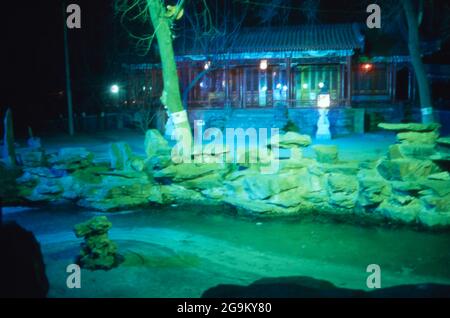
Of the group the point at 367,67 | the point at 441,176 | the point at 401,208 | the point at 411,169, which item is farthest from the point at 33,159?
the point at 367,67

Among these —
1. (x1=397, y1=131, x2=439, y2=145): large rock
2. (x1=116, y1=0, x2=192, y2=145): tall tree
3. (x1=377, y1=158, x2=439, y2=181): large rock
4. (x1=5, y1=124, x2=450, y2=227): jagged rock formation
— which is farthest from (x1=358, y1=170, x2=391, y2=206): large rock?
(x1=116, y1=0, x2=192, y2=145): tall tree

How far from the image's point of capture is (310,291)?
578 centimetres

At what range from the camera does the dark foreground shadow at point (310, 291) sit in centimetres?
566

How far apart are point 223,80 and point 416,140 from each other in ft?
46.7

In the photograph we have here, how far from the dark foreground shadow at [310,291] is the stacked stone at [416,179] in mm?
3148

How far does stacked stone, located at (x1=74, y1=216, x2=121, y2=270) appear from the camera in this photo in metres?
6.56

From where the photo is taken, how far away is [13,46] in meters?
23.7

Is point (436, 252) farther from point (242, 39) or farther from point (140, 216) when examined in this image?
point (242, 39)

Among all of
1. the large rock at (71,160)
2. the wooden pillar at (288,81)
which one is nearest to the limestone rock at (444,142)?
the large rock at (71,160)

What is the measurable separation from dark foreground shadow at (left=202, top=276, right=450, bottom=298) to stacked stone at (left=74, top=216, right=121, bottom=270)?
5.85 ft

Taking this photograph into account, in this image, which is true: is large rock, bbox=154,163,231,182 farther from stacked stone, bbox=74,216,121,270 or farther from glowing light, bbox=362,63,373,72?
glowing light, bbox=362,63,373,72

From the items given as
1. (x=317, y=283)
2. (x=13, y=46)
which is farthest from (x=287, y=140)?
(x=13, y=46)

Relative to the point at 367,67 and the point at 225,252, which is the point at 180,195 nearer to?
the point at 225,252

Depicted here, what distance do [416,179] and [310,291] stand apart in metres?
5.04
